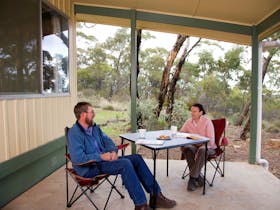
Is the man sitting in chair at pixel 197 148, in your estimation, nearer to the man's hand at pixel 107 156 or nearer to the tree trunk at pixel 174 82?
A: the man's hand at pixel 107 156

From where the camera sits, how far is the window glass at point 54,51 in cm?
366

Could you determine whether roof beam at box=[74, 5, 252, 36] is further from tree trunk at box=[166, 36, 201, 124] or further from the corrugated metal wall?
tree trunk at box=[166, 36, 201, 124]

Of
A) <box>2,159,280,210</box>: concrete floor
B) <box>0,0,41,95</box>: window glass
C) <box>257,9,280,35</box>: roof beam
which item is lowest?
<box>2,159,280,210</box>: concrete floor

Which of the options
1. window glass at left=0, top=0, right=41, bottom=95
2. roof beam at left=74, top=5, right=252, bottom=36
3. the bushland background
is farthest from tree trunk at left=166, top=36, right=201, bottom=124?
window glass at left=0, top=0, right=41, bottom=95

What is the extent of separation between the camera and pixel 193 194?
3.15 m

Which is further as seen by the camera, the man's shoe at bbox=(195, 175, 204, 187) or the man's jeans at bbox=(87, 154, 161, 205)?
the man's shoe at bbox=(195, 175, 204, 187)

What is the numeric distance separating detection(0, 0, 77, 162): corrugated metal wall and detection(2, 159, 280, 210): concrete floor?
56 cm

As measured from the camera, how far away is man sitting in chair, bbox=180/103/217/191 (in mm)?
3236

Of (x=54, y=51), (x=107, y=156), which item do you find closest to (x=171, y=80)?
(x=54, y=51)

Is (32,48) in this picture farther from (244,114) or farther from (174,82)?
(244,114)

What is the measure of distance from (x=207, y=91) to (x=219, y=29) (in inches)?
122

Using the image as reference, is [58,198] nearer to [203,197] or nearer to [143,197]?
[143,197]

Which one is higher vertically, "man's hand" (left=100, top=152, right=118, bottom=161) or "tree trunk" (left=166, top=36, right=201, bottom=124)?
"tree trunk" (left=166, top=36, right=201, bottom=124)

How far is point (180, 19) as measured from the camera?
4.32 m
